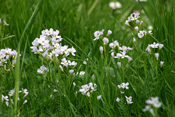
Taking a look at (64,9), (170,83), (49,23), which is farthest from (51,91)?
(64,9)

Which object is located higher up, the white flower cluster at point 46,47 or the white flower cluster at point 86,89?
the white flower cluster at point 46,47

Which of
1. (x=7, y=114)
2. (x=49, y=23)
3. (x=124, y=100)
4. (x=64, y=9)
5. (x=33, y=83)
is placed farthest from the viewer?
(x=64, y=9)

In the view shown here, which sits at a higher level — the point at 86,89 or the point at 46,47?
the point at 46,47

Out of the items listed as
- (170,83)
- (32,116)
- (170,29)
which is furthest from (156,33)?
(32,116)

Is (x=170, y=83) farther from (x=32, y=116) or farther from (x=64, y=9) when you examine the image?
(x=64, y=9)

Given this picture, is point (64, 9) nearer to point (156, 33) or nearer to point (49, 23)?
point (49, 23)

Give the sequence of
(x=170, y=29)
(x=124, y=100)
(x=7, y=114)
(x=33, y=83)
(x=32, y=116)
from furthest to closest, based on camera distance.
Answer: (x=170, y=29) → (x=33, y=83) → (x=124, y=100) → (x=32, y=116) → (x=7, y=114)

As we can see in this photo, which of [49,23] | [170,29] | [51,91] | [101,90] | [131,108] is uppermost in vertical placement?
[49,23]

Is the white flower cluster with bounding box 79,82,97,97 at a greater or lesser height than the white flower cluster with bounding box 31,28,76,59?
lesser

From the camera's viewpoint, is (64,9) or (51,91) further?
(64,9)

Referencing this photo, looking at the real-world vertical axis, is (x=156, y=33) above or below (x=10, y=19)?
below
